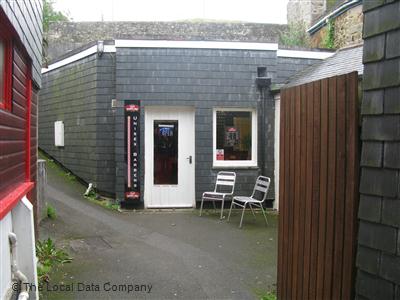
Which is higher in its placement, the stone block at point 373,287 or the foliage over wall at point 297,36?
the foliage over wall at point 297,36

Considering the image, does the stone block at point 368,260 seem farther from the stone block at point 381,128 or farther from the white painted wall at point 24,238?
the white painted wall at point 24,238

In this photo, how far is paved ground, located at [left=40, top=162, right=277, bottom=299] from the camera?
5301mm

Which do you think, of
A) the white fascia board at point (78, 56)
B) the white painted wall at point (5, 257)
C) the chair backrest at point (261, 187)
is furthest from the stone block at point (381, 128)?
the white fascia board at point (78, 56)

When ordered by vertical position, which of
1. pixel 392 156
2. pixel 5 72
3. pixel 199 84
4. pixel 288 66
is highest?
pixel 288 66

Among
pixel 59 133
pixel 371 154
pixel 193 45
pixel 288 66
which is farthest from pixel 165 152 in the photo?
pixel 371 154

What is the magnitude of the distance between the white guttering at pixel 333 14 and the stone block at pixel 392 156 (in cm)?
1006

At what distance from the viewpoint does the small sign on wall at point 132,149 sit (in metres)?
9.87

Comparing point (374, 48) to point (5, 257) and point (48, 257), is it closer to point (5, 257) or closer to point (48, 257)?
point (5, 257)

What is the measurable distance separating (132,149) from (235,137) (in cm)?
228

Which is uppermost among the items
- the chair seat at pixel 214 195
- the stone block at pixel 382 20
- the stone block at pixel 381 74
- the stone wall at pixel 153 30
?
the stone wall at pixel 153 30

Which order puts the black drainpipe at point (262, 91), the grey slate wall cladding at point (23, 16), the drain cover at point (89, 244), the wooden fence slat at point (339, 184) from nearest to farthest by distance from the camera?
the wooden fence slat at point (339, 184) < the grey slate wall cladding at point (23, 16) < the drain cover at point (89, 244) < the black drainpipe at point (262, 91)

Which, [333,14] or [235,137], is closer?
[235,137]

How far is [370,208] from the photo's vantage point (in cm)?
307

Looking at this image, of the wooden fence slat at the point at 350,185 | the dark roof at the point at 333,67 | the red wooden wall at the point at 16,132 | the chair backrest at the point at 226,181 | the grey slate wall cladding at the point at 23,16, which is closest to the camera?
the wooden fence slat at the point at 350,185
